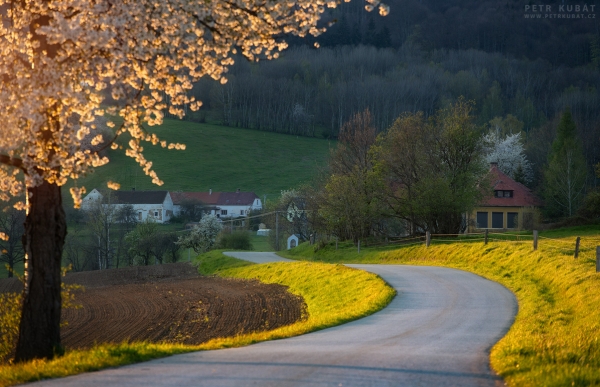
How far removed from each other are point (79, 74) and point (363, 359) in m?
6.51

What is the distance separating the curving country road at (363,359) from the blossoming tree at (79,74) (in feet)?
9.55

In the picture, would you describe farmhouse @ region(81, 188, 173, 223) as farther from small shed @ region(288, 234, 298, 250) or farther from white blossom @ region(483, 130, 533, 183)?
white blossom @ region(483, 130, 533, 183)

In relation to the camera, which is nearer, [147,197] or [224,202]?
[147,197]

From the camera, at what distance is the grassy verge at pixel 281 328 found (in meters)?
10.2

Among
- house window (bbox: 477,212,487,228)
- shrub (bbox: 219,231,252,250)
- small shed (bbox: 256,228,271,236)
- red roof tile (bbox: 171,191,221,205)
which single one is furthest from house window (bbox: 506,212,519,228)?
red roof tile (bbox: 171,191,221,205)

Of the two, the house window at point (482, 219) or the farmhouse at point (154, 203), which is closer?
the house window at point (482, 219)

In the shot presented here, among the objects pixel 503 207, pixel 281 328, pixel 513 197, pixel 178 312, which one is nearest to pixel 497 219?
pixel 503 207

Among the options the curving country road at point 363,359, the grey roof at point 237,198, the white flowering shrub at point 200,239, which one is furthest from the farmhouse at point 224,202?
the curving country road at point 363,359

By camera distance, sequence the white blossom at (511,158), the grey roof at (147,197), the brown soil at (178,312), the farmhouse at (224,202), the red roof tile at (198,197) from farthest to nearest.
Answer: the farmhouse at (224,202)
the grey roof at (147,197)
the red roof tile at (198,197)
the white blossom at (511,158)
the brown soil at (178,312)

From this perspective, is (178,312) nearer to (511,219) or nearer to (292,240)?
(511,219)

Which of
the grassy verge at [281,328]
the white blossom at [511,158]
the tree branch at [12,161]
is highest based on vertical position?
the white blossom at [511,158]

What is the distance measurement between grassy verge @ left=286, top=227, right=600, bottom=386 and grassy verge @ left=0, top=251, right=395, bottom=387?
492 centimetres

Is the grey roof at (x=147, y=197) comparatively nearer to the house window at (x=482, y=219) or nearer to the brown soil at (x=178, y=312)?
the house window at (x=482, y=219)

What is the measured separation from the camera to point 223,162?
11162cm
